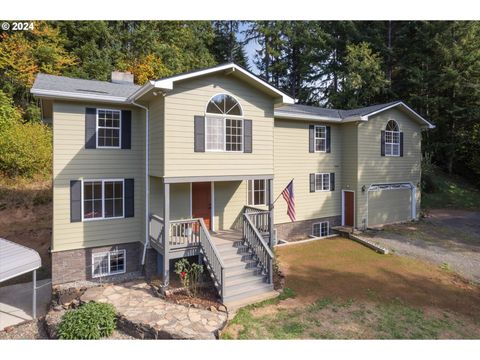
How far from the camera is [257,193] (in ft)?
43.4

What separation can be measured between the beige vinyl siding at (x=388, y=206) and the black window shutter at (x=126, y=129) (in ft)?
40.1

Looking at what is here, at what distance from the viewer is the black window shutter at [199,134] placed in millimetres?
9414

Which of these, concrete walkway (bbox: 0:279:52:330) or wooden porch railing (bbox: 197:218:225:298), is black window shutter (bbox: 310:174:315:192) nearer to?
wooden porch railing (bbox: 197:218:225:298)

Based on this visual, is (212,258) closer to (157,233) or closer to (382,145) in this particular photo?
(157,233)

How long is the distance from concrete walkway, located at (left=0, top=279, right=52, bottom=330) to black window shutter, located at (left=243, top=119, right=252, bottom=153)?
8243 mm

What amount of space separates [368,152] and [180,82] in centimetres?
1064

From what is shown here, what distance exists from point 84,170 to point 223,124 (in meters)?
5.01

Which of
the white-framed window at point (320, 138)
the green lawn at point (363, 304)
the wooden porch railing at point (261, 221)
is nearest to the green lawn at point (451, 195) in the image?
the white-framed window at point (320, 138)

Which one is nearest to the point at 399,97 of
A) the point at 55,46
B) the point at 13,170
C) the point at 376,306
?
the point at 376,306

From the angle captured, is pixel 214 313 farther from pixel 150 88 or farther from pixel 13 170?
pixel 13 170

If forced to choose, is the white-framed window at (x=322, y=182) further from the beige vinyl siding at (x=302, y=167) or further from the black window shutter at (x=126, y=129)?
the black window shutter at (x=126, y=129)

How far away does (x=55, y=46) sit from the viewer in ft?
73.5

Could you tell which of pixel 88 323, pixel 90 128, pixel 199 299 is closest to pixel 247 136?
pixel 90 128

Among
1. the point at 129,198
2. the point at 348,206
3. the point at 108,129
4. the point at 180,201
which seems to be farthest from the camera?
the point at 348,206
